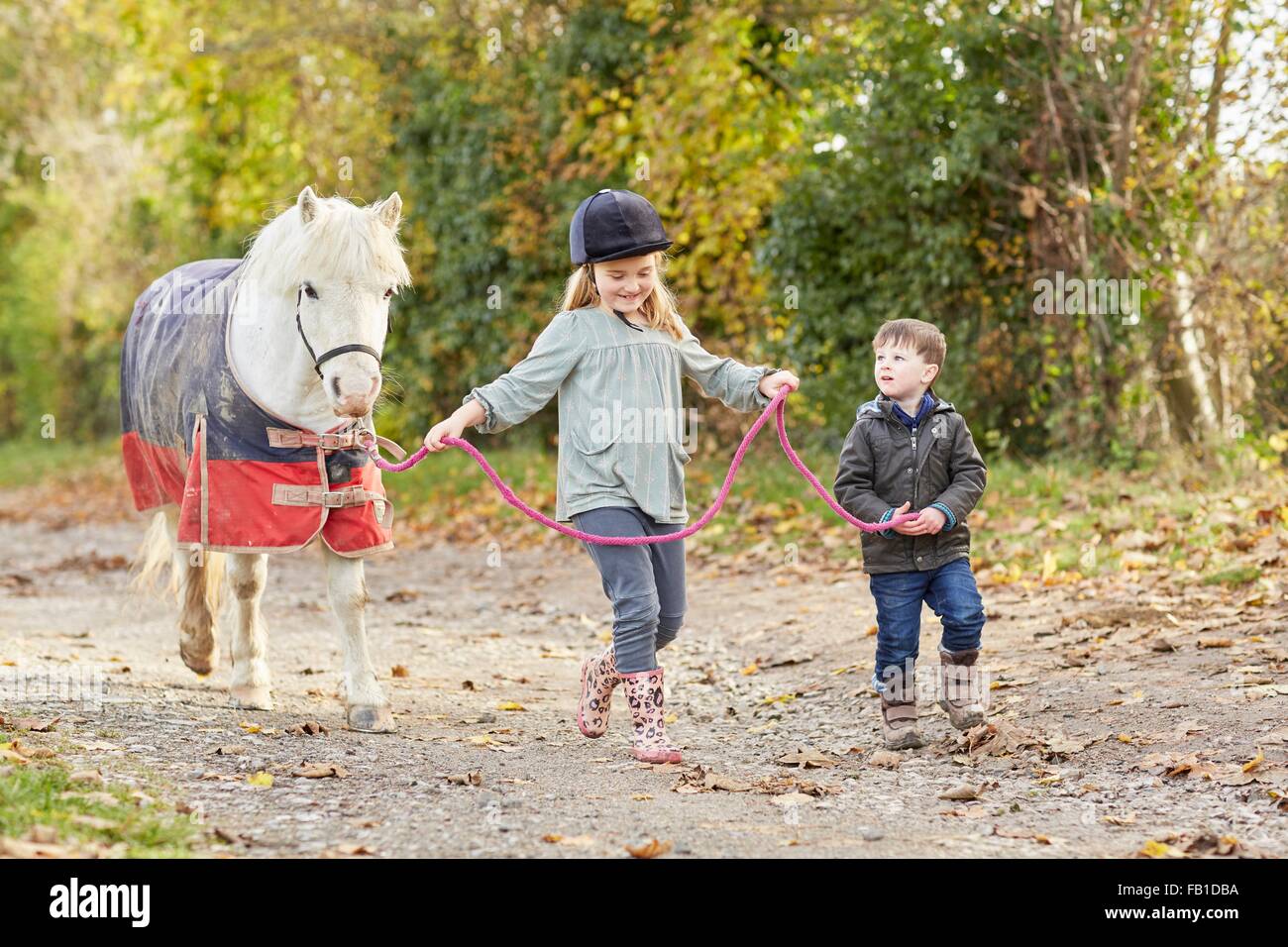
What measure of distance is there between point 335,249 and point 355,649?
5.03 ft

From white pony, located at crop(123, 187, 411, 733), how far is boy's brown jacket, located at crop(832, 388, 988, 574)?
5.51 ft

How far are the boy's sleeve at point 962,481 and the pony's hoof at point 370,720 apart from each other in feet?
7.10

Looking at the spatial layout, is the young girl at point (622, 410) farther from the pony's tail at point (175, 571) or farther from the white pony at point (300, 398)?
the pony's tail at point (175, 571)

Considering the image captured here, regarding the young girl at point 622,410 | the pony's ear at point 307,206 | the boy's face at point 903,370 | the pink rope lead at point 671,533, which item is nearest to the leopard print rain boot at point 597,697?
the young girl at point 622,410

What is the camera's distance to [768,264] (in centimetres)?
1167

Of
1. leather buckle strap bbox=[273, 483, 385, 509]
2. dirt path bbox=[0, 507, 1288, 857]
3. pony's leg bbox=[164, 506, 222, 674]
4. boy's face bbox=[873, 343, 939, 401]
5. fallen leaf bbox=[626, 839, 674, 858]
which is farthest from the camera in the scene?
pony's leg bbox=[164, 506, 222, 674]

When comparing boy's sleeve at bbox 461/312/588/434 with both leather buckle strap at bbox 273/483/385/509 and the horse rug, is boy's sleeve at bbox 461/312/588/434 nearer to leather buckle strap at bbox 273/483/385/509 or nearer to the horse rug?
the horse rug

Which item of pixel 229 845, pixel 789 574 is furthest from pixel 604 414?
pixel 789 574

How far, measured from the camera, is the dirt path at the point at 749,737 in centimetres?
377

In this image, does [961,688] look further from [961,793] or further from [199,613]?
[199,613]

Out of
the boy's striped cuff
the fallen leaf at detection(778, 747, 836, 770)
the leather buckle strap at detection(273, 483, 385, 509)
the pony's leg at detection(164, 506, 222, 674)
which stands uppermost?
the leather buckle strap at detection(273, 483, 385, 509)

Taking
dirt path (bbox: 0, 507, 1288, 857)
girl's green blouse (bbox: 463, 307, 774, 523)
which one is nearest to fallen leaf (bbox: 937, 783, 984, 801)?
dirt path (bbox: 0, 507, 1288, 857)

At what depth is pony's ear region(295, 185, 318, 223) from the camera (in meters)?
4.78

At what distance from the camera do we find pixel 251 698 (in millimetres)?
5578
